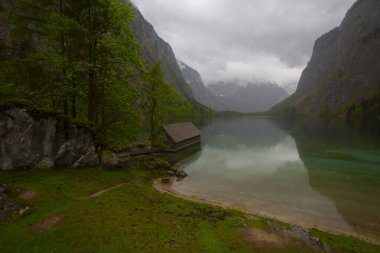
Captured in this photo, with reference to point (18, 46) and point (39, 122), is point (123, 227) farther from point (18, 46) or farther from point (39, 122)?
point (18, 46)

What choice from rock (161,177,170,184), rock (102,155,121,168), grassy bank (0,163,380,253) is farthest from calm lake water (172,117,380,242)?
rock (102,155,121,168)

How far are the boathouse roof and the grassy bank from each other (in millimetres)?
33531

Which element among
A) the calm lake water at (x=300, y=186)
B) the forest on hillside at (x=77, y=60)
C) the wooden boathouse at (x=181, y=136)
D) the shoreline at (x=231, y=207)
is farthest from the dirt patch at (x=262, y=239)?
the wooden boathouse at (x=181, y=136)

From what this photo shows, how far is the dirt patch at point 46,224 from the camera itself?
13711 mm

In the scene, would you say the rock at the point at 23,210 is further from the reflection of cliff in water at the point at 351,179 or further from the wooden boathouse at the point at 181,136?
the wooden boathouse at the point at 181,136

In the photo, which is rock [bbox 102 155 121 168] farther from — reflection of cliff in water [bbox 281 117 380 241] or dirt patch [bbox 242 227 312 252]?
reflection of cliff in water [bbox 281 117 380 241]

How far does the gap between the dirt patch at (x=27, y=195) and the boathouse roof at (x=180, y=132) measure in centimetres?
3791

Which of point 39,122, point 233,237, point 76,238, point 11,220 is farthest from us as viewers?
point 39,122

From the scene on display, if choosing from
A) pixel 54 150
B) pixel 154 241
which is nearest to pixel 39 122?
pixel 54 150

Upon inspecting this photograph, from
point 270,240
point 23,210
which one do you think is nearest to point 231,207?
point 270,240

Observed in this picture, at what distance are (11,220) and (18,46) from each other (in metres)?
22.2

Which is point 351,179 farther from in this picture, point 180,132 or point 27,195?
point 27,195

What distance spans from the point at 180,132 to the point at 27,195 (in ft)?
146

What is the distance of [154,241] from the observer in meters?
13.8
